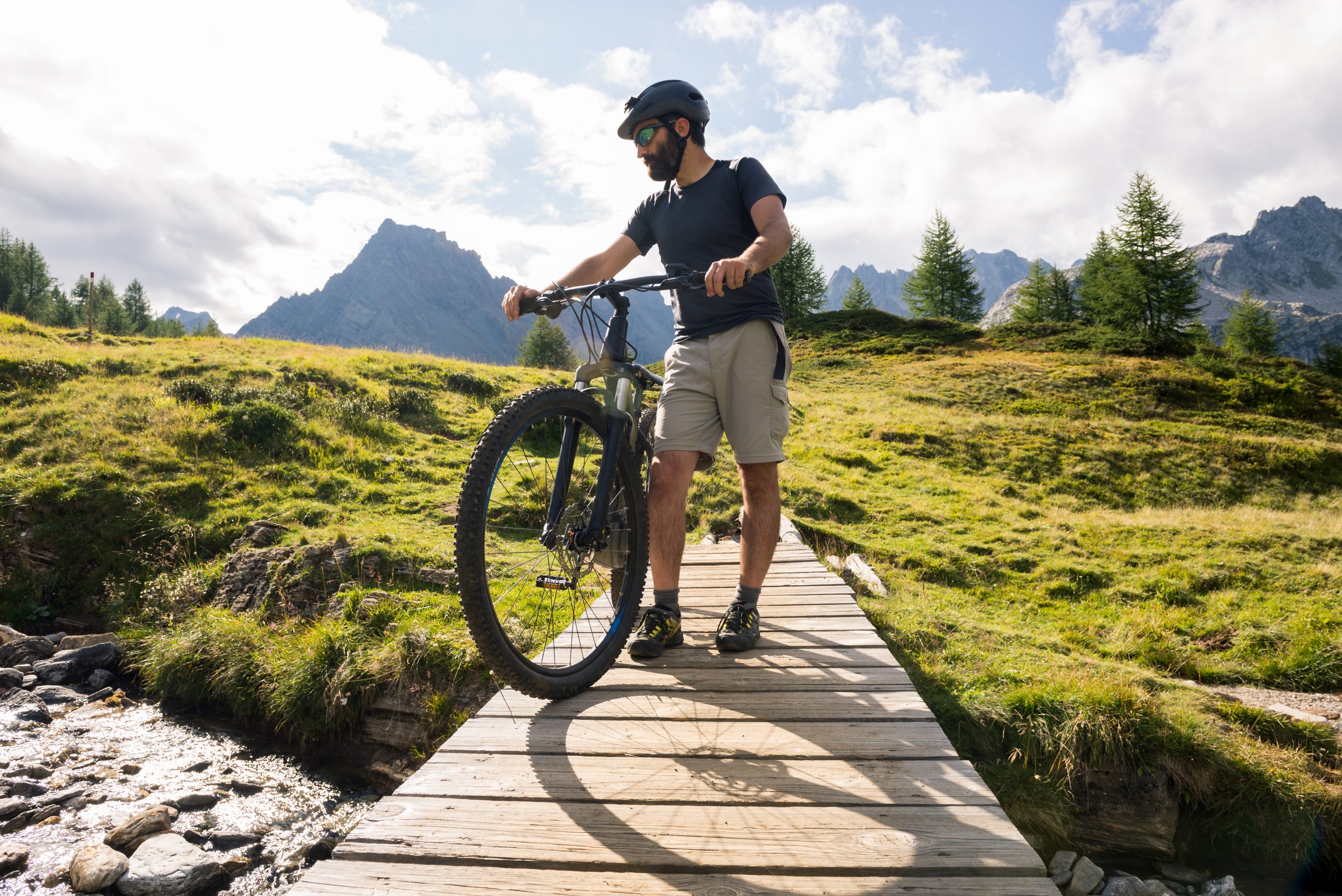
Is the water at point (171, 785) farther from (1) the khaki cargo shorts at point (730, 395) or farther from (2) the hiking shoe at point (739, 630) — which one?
(1) the khaki cargo shorts at point (730, 395)

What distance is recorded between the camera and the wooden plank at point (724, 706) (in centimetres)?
260

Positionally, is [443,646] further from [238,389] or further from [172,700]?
[238,389]

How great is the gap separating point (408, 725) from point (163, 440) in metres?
8.31

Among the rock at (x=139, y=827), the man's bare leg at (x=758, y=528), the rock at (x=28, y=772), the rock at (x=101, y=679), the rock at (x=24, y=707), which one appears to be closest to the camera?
the rock at (x=139, y=827)

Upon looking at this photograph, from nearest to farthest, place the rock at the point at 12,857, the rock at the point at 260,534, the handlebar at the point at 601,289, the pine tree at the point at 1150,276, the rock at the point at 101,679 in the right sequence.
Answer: the handlebar at the point at 601,289
the rock at the point at 12,857
the rock at the point at 101,679
the rock at the point at 260,534
the pine tree at the point at 1150,276

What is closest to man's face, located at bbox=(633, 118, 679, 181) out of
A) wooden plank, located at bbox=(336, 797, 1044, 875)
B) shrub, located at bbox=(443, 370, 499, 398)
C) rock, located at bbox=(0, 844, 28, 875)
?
wooden plank, located at bbox=(336, 797, 1044, 875)

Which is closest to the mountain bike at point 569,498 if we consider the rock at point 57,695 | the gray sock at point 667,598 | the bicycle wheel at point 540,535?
the bicycle wheel at point 540,535

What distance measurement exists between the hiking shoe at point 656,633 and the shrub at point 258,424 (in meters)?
9.24

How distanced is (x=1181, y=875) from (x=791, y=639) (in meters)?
2.29

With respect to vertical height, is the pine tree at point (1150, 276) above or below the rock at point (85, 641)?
above

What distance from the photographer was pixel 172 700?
5.09 meters

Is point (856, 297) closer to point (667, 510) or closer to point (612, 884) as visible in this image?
point (667, 510)

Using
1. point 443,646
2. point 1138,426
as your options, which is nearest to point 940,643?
point 443,646

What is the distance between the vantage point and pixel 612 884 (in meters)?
1.60
